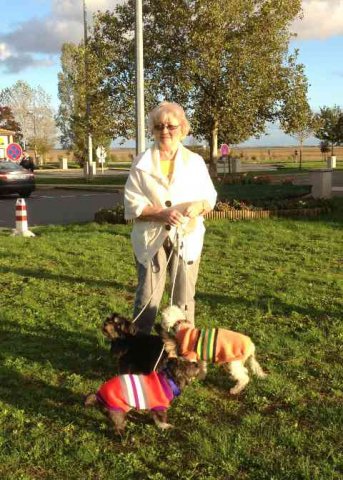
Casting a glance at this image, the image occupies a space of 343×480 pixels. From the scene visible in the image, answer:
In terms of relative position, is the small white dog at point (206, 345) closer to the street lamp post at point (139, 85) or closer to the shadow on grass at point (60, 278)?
the shadow on grass at point (60, 278)

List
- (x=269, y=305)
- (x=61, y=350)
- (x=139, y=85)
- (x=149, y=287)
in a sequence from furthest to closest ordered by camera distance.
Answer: (x=139, y=85) < (x=269, y=305) < (x=61, y=350) < (x=149, y=287)

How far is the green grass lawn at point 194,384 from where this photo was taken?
309cm

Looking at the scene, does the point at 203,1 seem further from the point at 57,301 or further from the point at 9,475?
the point at 9,475

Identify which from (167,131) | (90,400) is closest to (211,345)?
(90,400)

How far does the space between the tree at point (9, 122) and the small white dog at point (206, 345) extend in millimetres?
63155

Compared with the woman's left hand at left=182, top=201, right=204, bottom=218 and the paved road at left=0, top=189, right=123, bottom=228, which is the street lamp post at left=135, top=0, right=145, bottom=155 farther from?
the woman's left hand at left=182, top=201, right=204, bottom=218

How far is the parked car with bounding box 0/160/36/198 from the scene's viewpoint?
21484mm

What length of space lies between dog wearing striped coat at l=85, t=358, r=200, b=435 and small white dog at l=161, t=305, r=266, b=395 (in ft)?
0.49

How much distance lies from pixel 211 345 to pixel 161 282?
60 centimetres

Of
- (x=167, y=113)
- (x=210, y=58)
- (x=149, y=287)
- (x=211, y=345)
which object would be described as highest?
(x=210, y=58)

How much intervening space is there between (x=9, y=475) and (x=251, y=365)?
191 cm

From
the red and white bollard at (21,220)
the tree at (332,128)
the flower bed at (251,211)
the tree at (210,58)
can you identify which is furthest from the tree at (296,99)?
the tree at (332,128)

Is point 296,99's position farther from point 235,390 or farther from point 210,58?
point 235,390

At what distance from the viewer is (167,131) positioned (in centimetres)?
362
